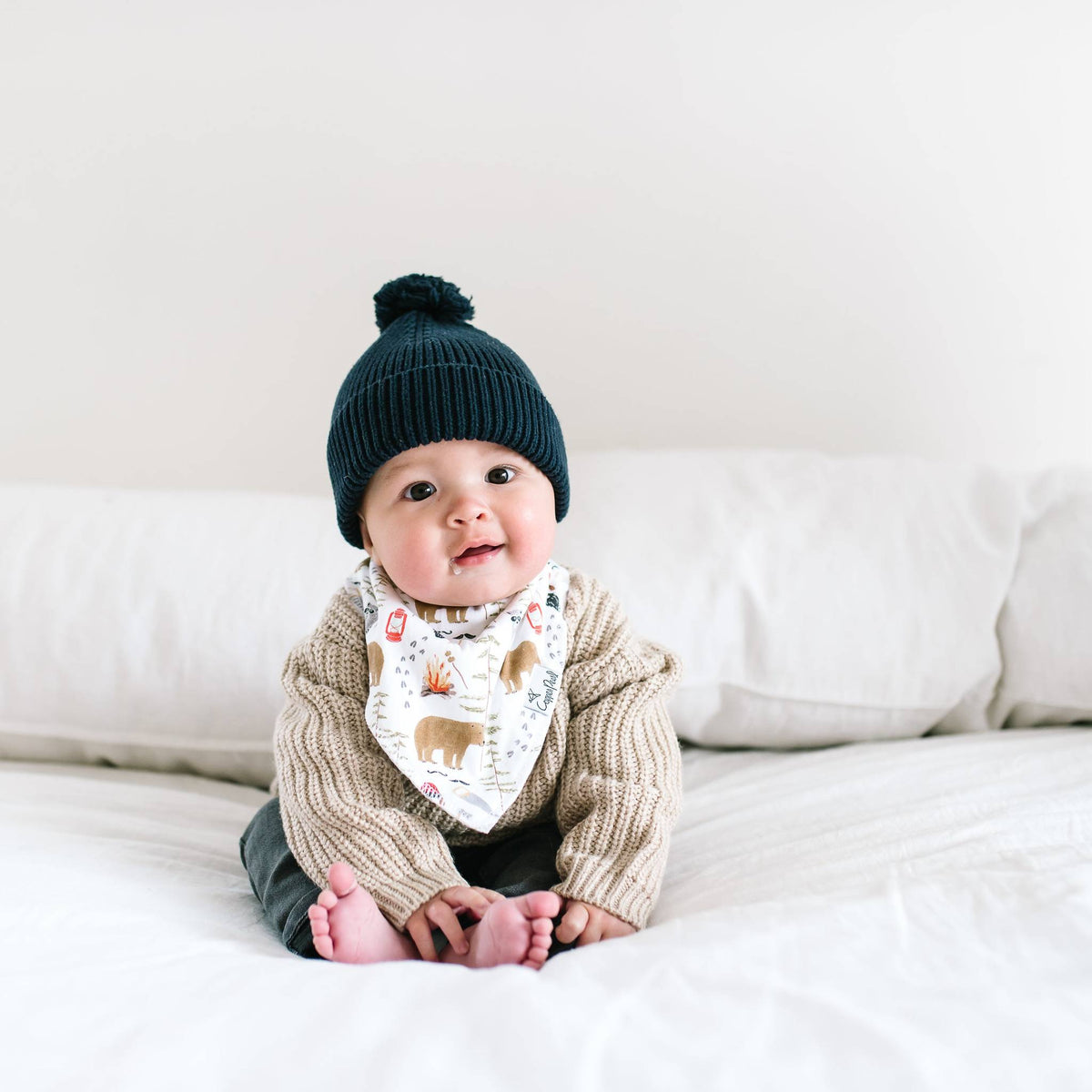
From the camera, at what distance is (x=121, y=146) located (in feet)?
5.13

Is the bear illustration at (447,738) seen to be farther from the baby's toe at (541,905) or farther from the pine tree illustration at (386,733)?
the baby's toe at (541,905)

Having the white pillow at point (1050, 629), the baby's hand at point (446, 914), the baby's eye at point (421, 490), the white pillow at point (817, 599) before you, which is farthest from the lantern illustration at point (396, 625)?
the white pillow at point (1050, 629)

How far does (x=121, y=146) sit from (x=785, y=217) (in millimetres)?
1036

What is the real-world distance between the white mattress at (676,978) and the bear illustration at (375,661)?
22 centimetres

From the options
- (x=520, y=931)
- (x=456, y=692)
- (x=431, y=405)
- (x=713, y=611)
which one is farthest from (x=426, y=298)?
(x=520, y=931)

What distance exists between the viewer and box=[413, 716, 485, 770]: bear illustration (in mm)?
862

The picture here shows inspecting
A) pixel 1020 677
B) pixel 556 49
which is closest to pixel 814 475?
pixel 1020 677

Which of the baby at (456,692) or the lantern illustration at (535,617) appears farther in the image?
the lantern illustration at (535,617)

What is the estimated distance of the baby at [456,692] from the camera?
80 centimetres

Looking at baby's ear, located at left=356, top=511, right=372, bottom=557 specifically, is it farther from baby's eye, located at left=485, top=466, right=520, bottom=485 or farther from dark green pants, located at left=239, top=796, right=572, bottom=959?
dark green pants, located at left=239, top=796, right=572, bottom=959

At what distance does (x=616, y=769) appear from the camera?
86 cm

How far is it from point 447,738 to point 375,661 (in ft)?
0.30

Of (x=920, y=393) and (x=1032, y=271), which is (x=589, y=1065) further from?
(x=1032, y=271)

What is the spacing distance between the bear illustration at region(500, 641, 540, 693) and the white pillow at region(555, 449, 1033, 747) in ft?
0.93
